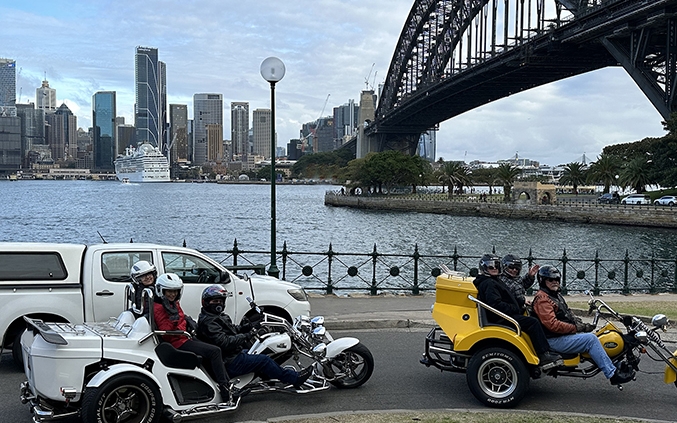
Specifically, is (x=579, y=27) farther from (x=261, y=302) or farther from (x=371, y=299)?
(x=261, y=302)

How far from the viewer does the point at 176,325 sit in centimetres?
677

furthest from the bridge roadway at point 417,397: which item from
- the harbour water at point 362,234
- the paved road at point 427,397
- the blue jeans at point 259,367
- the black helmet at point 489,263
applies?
the harbour water at point 362,234

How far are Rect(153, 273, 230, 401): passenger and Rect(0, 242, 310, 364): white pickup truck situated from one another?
2.72 meters

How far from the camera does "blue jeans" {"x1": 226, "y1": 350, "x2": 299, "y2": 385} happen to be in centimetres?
709

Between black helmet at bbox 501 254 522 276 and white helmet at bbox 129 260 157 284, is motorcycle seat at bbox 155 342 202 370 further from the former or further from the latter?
black helmet at bbox 501 254 522 276

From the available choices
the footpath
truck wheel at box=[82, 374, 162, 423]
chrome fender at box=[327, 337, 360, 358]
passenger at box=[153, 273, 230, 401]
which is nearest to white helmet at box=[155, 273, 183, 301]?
passenger at box=[153, 273, 230, 401]

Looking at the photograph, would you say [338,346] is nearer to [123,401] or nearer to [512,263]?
[512,263]

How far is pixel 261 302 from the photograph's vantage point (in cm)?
988

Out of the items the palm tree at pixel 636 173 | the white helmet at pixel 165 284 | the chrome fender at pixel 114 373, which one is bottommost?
the chrome fender at pixel 114 373

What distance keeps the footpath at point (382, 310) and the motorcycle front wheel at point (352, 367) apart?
3.31 meters

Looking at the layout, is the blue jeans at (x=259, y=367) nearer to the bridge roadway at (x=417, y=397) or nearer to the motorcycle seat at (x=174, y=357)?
the bridge roadway at (x=417, y=397)

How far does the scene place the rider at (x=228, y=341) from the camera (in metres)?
7.04

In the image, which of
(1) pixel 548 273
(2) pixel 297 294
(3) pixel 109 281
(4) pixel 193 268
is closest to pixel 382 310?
(2) pixel 297 294

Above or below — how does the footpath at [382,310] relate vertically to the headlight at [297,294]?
below
